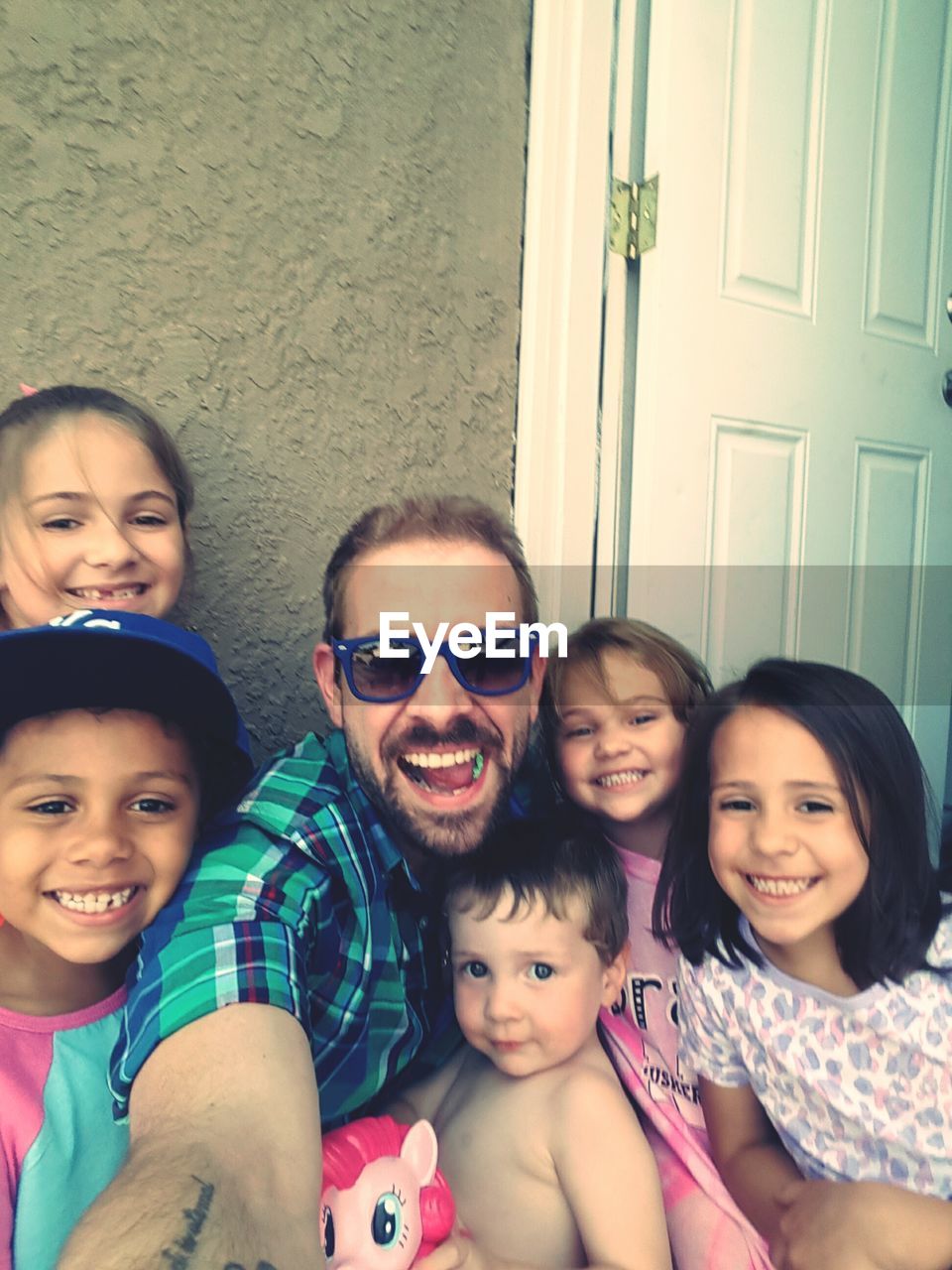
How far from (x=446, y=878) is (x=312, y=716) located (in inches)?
24.0

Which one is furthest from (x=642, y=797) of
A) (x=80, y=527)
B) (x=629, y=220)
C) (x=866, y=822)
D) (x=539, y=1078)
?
(x=629, y=220)

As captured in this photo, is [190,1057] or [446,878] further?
[446,878]

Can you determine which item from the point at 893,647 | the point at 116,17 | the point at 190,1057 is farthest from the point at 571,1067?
the point at 116,17

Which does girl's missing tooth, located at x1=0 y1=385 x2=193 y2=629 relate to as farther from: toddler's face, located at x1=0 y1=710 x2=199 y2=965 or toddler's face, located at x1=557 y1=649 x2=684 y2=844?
toddler's face, located at x1=557 y1=649 x2=684 y2=844

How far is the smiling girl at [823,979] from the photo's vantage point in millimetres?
1280

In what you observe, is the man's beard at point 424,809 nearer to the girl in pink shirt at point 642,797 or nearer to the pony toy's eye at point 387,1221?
the girl in pink shirt at point 642,797

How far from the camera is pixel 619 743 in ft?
5.29

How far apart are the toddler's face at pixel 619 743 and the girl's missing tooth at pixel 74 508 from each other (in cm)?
83

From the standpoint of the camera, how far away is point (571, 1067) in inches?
55.8

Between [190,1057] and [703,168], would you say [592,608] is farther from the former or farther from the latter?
[190,1057]

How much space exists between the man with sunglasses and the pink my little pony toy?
111 millimetres

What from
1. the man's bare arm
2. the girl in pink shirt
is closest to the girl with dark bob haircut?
the girl in pink shirt

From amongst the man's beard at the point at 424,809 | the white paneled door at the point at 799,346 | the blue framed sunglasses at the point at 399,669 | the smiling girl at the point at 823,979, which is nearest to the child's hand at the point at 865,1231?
the smiling girl at the point at 823,979

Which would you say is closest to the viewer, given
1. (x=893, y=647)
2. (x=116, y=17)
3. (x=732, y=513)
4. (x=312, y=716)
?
(x=116, y=17)
